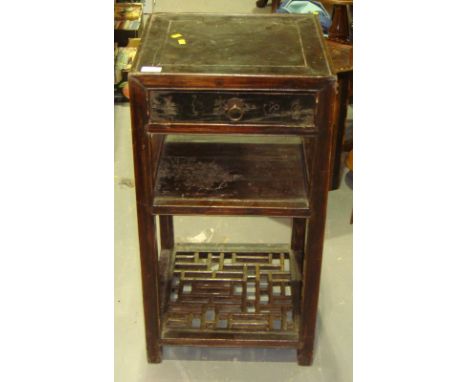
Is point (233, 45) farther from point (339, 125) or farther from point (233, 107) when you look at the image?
point (339, 125)

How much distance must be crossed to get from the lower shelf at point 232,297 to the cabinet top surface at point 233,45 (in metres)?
0.75

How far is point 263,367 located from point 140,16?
7.63 ft

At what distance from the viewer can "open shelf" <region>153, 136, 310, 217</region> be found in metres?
1.56

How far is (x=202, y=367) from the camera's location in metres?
1.86

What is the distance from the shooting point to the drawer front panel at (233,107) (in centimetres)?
143

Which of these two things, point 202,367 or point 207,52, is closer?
point 207,52

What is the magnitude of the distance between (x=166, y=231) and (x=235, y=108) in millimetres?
784

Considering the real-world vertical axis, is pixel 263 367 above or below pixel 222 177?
Answer: below

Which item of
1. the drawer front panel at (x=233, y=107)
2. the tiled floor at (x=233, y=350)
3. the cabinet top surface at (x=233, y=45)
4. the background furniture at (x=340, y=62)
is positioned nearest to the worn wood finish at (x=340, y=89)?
the background furniture at (x=340, y=62)

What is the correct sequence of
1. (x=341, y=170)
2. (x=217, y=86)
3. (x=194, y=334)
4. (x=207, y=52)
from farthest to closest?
(x=341, y=170) < (x=194, y=334) < (x=207, y=52) < (x=217, y=86)

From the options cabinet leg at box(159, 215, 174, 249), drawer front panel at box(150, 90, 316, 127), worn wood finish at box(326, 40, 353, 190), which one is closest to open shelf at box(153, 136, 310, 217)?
drawer front panel at box(150, 90, 316, 127)

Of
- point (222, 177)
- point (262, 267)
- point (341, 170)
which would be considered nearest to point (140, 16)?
point (341, 170)

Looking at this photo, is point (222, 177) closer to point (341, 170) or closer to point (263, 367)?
point (263, 367)

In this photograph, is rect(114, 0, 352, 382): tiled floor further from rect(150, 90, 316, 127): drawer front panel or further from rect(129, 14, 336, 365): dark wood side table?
rect(150, 90, 316, 127): drawer front panel
